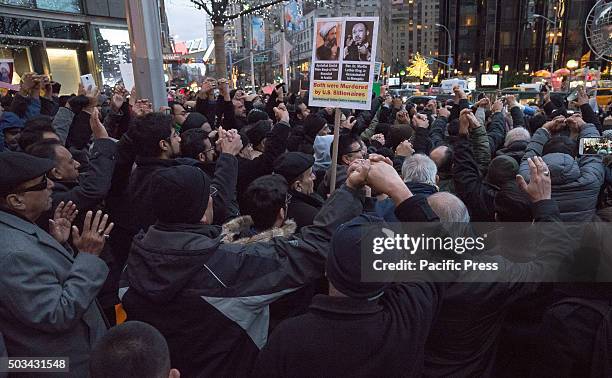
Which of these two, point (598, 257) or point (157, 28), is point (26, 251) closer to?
point (598, 257)

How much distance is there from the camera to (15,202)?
2168 millimetres

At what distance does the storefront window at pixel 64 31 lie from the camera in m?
15.1

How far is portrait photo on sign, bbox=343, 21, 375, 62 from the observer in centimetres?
403

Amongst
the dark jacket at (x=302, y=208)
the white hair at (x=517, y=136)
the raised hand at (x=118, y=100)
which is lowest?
the dark jacket at (x=302, y=208)

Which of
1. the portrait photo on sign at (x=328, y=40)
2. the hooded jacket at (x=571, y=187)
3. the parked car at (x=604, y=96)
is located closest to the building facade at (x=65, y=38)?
the portrait photo on sign at (x=328, y=40)

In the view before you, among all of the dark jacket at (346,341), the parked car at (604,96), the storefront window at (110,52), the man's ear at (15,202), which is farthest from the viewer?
the parked car at (604,96)

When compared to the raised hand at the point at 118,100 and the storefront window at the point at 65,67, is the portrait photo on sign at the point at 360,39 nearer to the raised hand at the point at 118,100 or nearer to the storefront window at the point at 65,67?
the raised hand at the point at 118,100

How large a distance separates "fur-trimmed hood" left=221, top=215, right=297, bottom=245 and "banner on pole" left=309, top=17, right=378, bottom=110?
184 cm

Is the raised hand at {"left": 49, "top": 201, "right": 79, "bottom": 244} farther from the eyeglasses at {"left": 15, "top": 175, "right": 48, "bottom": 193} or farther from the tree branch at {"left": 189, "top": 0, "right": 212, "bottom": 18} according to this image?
the tree branch at {"left": 189, "top": 0, "right": 212, "bottom": 18}

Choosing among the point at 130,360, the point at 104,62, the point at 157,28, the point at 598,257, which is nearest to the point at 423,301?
the point at 598,257

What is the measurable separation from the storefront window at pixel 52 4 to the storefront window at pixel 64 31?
1.70ft

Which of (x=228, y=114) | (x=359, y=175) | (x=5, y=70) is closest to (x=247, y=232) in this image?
(x=359, y=175)

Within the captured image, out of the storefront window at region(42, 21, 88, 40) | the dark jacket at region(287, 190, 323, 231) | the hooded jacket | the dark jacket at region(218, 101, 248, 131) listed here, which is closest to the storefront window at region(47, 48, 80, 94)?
the storefront window at region(42, 21, 88, 40)

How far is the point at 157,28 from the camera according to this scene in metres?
6.27
